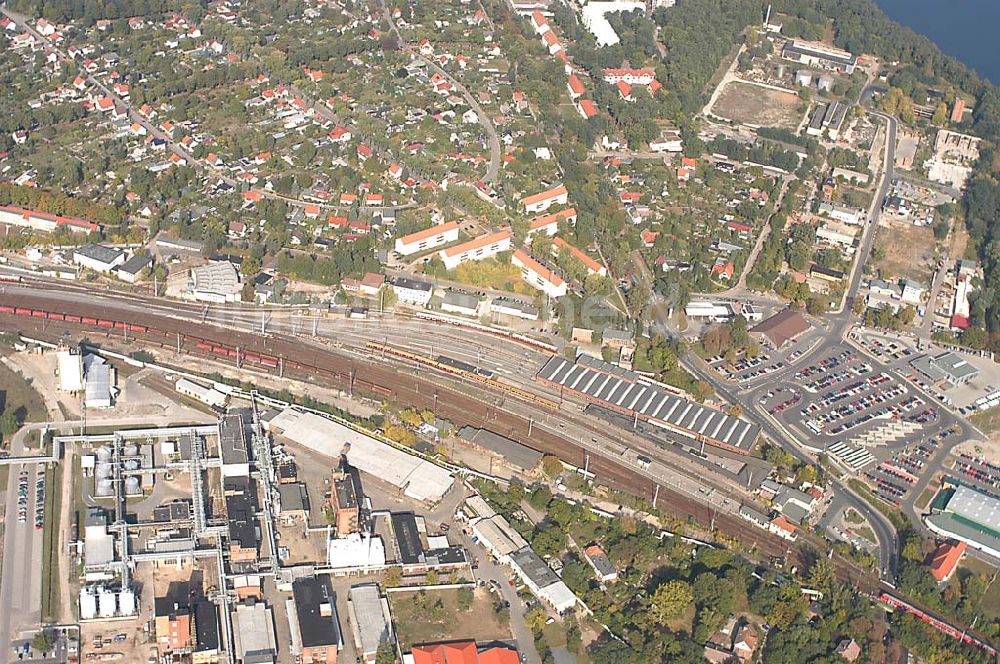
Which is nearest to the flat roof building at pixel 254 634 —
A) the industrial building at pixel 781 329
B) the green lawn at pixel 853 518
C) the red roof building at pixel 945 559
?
the green lawn at pixel 853 518

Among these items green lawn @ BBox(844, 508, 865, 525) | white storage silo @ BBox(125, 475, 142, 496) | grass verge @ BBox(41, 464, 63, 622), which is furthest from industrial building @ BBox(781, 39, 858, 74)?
grass verge @ BBox(41, 464, 63, 622)

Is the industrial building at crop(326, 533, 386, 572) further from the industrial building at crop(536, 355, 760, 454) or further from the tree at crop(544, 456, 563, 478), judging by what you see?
the industrial building at crop(536, 355, 760, 454)

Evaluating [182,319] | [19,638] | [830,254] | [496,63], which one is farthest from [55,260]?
[830,254]

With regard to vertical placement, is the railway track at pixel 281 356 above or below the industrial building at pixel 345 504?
above

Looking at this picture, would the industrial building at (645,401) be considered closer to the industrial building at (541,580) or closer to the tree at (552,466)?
the tree at (552,466)

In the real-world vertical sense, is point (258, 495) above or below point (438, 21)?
below

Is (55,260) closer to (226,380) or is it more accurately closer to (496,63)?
(226,380)
